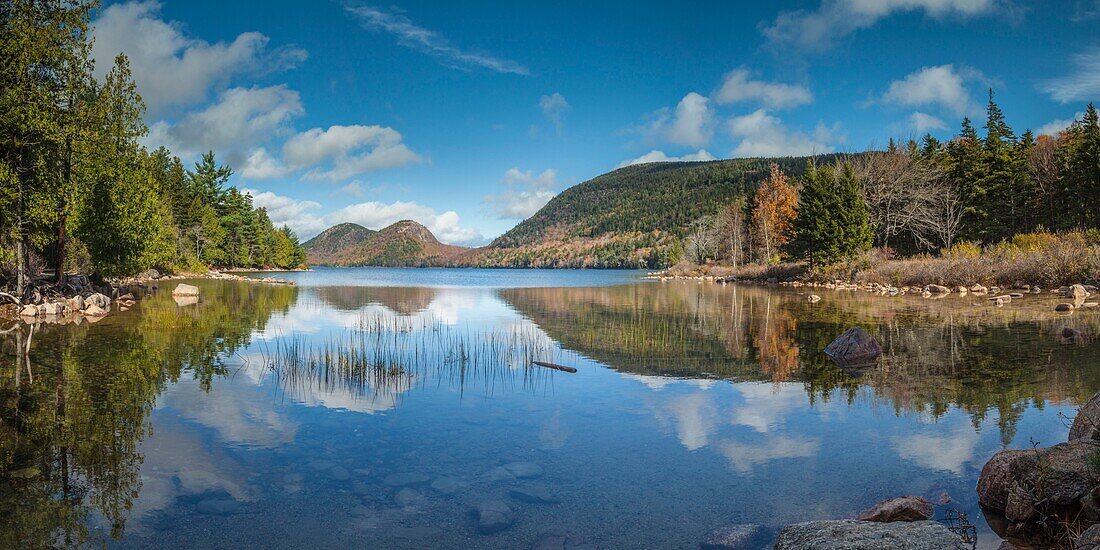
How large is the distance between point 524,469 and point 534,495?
943 mm

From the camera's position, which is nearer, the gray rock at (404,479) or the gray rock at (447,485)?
the gray rock at (447,485)

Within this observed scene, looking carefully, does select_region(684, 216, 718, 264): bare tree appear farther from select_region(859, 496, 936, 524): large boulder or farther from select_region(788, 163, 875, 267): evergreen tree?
select_region(859, 496, 936, 524): large boulder

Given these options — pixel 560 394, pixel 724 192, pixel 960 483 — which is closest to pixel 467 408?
pixel 560 394

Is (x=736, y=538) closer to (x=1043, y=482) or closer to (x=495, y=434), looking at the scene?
(x=1043, y=482)

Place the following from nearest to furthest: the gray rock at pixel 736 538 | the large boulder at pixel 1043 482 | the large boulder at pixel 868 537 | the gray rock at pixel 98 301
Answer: the large boulder at pixel 868 537, the gray rock at pixel 736 538, the large boulder at pixel 1043 482, the gray rock at pixel 98 301

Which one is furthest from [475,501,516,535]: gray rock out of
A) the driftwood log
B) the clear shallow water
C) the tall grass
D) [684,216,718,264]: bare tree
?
[684,216,718,264]: bare tree

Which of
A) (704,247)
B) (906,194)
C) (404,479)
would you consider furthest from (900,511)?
(704,247)

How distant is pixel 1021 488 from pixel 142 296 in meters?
45.8

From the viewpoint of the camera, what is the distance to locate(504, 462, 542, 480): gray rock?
8023 mm

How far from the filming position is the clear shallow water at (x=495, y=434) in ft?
21.7

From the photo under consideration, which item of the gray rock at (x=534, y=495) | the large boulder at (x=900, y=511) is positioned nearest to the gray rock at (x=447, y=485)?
the gray rock at (x=534, y=495)

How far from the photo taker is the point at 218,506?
6898 mm

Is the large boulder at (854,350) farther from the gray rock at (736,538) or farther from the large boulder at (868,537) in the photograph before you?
the large boulder at (868,537)

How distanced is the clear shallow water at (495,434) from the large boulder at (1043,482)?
384 millimetres
